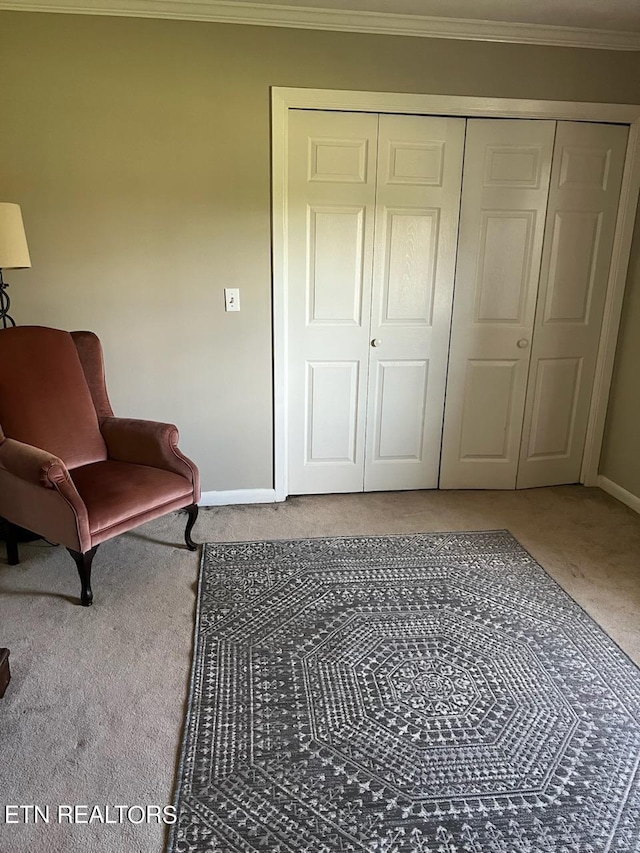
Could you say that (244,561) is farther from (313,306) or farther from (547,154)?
(547,154)

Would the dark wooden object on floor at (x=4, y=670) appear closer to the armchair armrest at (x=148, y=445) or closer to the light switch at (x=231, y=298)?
the armchair armrest at (x=148, y=445)

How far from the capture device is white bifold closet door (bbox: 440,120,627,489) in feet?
10.3

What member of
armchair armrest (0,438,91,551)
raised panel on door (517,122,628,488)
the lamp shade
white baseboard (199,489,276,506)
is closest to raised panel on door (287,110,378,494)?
white baseboard (199,489,276,506)

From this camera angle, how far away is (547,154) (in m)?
3.13

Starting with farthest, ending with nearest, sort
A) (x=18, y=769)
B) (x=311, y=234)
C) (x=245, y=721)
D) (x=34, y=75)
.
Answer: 1. (x=311, y=234)
2. (x=34, y=75)
3. (x=245, y=721)
4. (x=18, y=769)

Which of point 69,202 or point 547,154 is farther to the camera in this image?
point 547,154

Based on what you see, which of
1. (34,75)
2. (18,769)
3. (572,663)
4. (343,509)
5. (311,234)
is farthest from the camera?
(343,509)

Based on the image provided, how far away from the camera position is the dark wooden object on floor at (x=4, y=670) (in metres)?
1.84

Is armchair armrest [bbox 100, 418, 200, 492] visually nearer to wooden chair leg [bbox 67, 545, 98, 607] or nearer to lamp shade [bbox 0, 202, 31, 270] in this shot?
wooden chair leg [bbox 67, 545, 98, 607]

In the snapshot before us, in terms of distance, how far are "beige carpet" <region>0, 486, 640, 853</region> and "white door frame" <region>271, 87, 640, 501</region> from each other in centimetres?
63

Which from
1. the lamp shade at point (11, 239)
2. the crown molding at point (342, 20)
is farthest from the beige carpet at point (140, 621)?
the crown molding at point (342, 20)

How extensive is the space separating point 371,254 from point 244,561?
1.73 meters

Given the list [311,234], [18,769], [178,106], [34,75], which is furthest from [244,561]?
[34,75]

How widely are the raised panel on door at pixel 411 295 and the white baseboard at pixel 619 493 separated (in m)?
1.06
